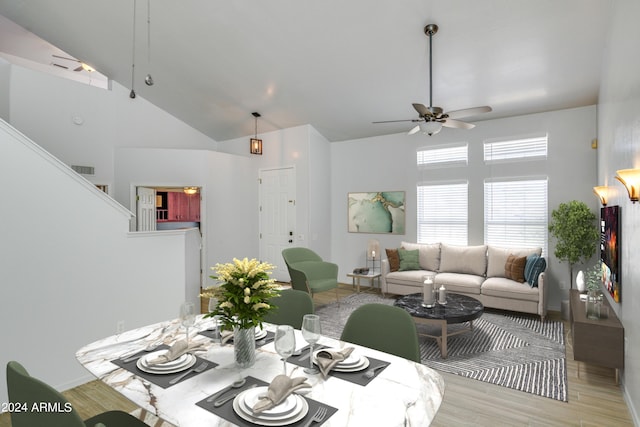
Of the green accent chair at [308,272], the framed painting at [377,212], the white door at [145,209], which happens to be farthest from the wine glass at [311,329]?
the white door at [145,209]

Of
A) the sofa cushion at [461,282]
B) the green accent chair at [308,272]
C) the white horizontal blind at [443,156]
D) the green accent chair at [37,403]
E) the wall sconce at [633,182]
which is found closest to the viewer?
the green accent chair at [37,403]

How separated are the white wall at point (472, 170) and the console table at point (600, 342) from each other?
7.76ft

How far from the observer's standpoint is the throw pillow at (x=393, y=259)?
6.19 m

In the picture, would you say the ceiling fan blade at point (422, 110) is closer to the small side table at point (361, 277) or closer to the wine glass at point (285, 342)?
the wine glass at point (285, 342)

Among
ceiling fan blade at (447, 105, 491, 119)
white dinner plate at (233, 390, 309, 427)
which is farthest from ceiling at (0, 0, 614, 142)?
white dinner plate at (233, 390, 309, 427)

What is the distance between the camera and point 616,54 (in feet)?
10.6

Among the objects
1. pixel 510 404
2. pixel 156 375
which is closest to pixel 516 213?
pixel 510 404

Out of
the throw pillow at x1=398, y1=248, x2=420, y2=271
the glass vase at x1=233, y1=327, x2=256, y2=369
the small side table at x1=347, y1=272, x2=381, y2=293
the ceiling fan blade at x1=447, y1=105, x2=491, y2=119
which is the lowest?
the small side table at x1=347, y1=272, x2=381, y2=293

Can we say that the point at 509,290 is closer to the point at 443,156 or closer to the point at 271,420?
the point at 443,156

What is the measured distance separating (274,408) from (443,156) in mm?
5730

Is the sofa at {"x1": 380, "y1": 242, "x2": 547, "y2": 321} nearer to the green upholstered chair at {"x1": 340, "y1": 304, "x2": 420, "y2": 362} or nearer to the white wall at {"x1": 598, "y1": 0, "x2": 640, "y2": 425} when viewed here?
the white wall at {"x1": 598, "y1": 0, "x2": 640, "y2": 425}

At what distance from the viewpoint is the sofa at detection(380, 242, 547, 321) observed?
4.89m

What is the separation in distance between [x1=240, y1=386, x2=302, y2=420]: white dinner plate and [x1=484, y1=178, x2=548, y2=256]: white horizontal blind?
5.29 m

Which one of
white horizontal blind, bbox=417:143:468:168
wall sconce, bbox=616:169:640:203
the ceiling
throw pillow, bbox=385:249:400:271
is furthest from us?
throw pillow, bbox=385:249:400:271
